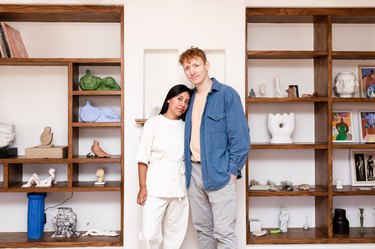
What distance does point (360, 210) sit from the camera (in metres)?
3.11

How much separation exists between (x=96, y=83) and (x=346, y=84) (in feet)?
6.64

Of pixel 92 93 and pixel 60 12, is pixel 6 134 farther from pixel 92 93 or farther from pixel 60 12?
pixel 60 12

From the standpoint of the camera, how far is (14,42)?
2.93 m

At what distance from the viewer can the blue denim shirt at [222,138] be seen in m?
2.36

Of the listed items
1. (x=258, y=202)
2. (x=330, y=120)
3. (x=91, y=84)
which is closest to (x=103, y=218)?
(x=91, y=84)

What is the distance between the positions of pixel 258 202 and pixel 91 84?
1721 mm

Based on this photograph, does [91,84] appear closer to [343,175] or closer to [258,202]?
[258,202]

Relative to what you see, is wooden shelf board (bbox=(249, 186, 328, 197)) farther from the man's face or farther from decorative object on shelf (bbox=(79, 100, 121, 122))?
decorative object on shelf (bbox=(79, 100, 121, 122))

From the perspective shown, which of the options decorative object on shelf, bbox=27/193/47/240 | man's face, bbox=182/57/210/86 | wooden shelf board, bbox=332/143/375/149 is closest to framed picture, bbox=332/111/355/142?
wooden shelf board, bbox=332/143/375/149

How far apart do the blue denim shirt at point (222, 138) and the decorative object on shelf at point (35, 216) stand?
1.38 meters

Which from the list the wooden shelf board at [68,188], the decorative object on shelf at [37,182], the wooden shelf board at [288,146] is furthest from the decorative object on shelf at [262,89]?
the decorative object on shelf at [37,182]

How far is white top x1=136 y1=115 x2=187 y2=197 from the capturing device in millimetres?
2506

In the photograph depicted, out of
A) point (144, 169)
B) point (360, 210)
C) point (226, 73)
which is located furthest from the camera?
point (360, 210)

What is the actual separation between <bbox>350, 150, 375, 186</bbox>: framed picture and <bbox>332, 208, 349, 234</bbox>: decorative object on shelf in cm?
34
